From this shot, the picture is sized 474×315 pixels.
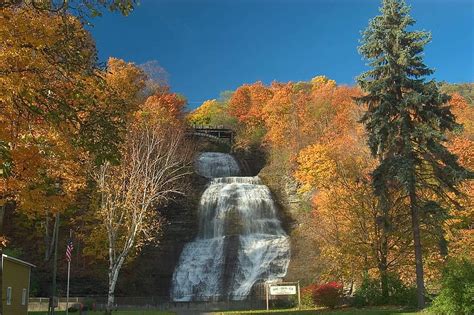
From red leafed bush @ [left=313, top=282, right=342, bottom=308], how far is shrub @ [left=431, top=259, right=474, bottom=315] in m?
8.77

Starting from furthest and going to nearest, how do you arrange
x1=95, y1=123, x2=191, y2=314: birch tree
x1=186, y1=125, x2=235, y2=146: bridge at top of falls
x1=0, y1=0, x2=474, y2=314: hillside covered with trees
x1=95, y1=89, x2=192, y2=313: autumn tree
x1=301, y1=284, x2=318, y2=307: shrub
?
x1=186, y1=125, x2=235, y2=146: bridge at top of falls, x1=301, y1=284, x2=318, y2=307: shrub, x1=95, y1=89, x2=192, y2=313: autumn tree, x1=95, y1=123, x2=191, y2=314: birch tree, x1=0, y1=0, x2=474, y2=314: hillside covered with trees

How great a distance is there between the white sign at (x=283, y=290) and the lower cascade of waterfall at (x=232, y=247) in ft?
22.3

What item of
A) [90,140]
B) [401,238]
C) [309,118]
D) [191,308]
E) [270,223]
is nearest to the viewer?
[90,140]

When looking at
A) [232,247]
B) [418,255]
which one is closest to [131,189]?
[232,247]

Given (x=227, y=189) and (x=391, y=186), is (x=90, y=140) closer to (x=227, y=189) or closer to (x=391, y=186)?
(x=391, y=186)

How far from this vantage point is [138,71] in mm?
52219

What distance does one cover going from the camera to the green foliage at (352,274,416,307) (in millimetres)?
23578

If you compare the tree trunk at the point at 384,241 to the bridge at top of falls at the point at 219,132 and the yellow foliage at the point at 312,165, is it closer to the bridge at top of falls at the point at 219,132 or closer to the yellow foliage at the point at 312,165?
the yellow foliage at the point at 312,165

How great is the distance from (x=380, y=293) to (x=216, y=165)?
33.2 metres

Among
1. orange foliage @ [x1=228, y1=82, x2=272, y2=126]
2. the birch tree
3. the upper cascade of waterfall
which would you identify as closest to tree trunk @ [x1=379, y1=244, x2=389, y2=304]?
the birch tree

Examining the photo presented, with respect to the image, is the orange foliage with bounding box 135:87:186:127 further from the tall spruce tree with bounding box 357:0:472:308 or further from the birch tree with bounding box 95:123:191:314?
the tall spruce tree with bounding box 357:0:472:308

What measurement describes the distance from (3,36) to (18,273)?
1793 centimetres

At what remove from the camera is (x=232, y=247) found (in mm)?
39531

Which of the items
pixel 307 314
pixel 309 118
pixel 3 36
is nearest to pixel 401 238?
pixel 307 314
